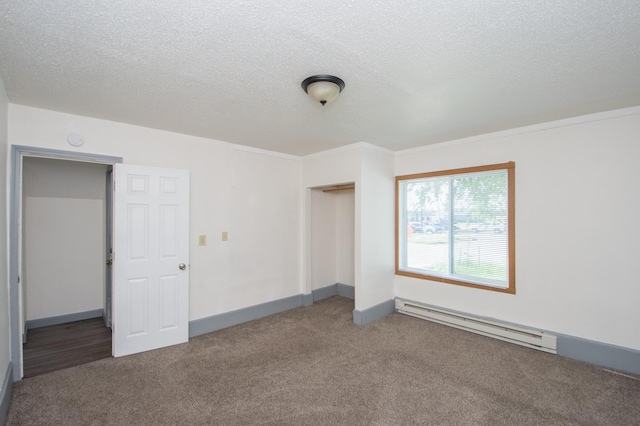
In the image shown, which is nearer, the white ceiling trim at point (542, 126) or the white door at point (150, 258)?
the white ceiling trim at point (542, 126)

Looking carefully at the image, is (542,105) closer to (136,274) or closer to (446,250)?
(446,250)

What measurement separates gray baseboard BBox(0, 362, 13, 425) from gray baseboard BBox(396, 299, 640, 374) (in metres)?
4.91

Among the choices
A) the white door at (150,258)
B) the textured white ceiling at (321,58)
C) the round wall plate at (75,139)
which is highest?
the textured white ceiling at (321,58)

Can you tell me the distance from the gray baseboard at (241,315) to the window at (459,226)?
1812mm

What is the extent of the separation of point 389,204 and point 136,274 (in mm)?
3474

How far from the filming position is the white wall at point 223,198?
9.78ft

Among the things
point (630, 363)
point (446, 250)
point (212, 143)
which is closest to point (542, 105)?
point (446, 250)

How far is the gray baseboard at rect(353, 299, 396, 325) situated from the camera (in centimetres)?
399

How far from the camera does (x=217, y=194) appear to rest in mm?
3953

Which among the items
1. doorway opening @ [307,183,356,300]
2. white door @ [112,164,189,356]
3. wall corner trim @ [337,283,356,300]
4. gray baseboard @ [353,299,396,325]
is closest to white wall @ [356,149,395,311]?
gray baseboard @ [353,299,396,325]

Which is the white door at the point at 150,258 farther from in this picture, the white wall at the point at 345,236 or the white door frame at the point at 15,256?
the white wall at the point at 345,236

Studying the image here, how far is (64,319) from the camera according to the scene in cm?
417

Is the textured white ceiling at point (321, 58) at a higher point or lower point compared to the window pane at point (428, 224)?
higher

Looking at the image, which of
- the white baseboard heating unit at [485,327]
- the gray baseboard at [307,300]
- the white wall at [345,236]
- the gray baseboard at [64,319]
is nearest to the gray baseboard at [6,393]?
the gray baseboard at [64,319]
